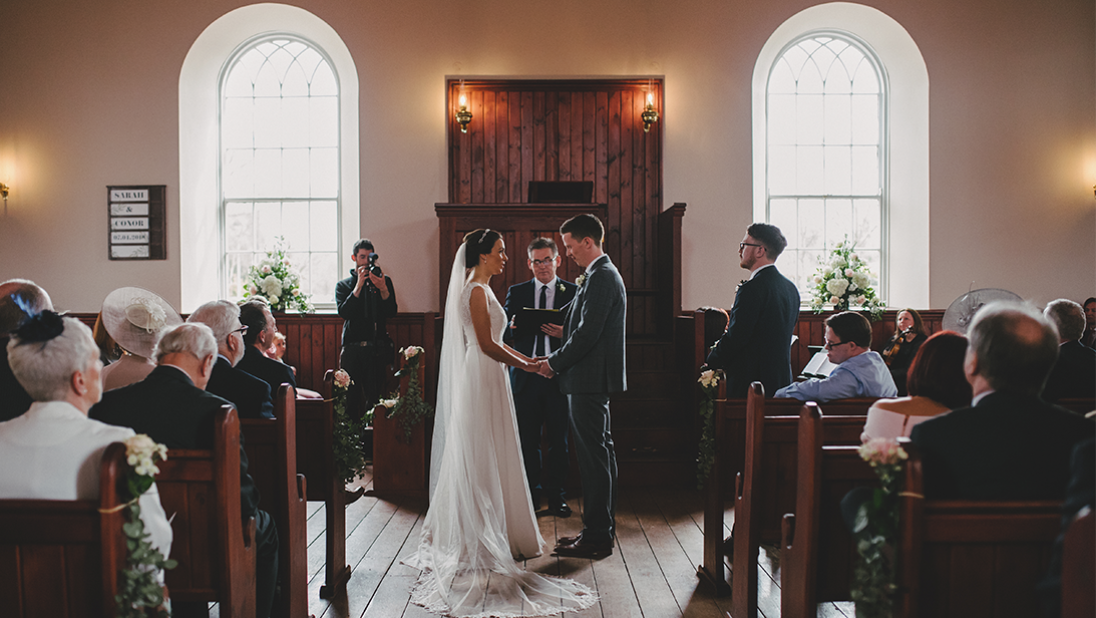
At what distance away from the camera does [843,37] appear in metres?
7.84

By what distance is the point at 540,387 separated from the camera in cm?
475

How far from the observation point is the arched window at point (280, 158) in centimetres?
782

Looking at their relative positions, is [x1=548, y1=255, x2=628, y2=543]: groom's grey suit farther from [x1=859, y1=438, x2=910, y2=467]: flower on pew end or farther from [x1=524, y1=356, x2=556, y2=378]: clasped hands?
[x1=859, y1=438, x2=910, y2=467]: flower on pew end

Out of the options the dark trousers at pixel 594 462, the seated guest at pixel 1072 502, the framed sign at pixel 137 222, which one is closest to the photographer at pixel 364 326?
the framed sign at pixel 137 222

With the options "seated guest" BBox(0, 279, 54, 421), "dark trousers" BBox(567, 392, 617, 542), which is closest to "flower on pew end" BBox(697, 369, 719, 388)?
"dark trousers" BBox(567, 392, 617, 542)

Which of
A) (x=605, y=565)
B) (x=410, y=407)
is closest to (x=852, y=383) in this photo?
(x=605, y=565)

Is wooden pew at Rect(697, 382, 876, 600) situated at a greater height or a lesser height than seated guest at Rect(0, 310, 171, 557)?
lesser

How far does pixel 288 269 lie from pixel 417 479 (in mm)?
3353

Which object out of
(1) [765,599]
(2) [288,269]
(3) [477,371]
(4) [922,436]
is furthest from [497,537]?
(2) [288,269]

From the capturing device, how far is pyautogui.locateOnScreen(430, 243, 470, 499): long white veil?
12.4 feet

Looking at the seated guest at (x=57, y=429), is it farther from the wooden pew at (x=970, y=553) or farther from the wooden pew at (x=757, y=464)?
the wooden pew at (x=757, y=464)

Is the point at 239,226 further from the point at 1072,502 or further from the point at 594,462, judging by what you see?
the point at 1072,502

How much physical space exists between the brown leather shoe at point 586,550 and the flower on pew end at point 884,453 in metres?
2.30

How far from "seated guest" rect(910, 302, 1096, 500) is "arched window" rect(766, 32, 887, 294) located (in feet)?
20.8
